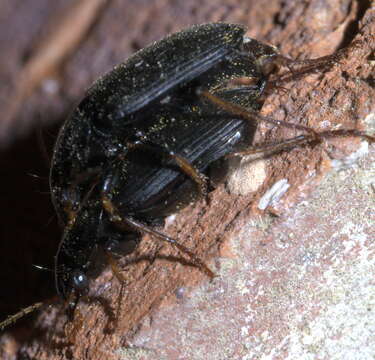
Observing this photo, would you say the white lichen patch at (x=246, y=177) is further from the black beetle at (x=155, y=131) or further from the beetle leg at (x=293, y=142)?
the black beetle at (x=155, y=131)

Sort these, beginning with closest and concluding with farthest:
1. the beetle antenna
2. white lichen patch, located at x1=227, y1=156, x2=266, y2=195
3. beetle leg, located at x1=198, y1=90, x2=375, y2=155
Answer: beetle leg, located at x1=198, y1=90, x2=375, y2=155 < white lichen patch, located at x1=227, y1=156, x2=266, y2=195 < the beetle antenna

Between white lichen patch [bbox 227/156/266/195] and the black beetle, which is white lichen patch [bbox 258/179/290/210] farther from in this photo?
the black beetle

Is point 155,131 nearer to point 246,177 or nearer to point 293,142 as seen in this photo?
point 246,177

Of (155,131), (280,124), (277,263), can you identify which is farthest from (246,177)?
(155,131)

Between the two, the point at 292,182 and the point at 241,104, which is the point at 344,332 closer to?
the point at 292,182

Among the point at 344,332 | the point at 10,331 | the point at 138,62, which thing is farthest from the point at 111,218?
the point at 344,332

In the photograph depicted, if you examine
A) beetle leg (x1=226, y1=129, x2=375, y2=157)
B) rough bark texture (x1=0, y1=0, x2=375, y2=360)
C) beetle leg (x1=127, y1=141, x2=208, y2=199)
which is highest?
beetle leg (x1=127, y1=141, x2=208, y2=199)

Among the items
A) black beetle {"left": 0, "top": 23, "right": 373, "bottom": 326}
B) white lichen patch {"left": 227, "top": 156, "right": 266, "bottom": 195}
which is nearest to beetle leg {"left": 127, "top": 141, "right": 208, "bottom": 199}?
black beetle {"left": 0, "top": 23, "right": 373, "bottom": 326}

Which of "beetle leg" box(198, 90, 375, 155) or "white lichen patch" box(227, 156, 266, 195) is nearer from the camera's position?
"beetle leg" box(198, 90, 375, 155)
